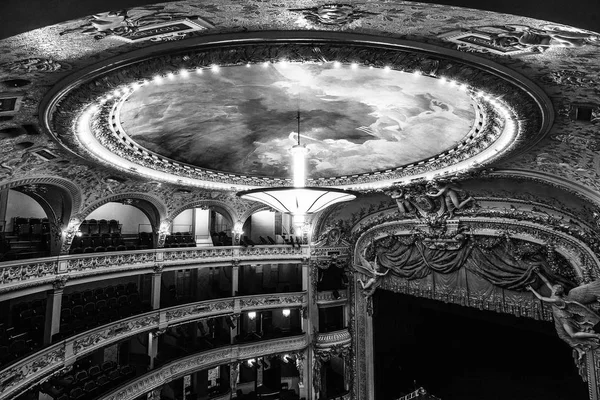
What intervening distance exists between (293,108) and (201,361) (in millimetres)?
10987

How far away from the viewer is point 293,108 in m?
6.95

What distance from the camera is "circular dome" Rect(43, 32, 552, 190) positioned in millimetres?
4199

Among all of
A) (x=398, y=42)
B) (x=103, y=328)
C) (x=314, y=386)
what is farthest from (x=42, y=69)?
(x=314, y=386)

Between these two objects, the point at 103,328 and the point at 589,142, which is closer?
the point at 589,142

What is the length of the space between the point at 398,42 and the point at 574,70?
2085 mm

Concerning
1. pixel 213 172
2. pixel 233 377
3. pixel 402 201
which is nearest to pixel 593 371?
pixel 402 201

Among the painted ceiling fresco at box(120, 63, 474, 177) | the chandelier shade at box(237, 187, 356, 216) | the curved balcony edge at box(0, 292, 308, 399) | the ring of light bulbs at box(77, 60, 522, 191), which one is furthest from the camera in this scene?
the curved balcony edge at box(0, 292, 308, 399)

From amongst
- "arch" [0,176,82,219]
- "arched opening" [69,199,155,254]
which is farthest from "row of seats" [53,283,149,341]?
"arch" [0,176,82,219]

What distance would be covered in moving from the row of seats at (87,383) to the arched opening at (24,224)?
11.7ft

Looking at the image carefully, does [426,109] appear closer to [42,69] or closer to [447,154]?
[447,154]

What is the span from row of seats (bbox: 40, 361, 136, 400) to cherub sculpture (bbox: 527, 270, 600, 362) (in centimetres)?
1231

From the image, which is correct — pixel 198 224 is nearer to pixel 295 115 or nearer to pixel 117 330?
pixel 117 330

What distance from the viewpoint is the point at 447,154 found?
862 cm

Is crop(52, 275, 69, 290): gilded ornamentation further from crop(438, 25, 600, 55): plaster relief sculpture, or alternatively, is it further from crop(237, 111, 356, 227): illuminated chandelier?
crop(438, 25, 600, 55): plaster relief sculpture
